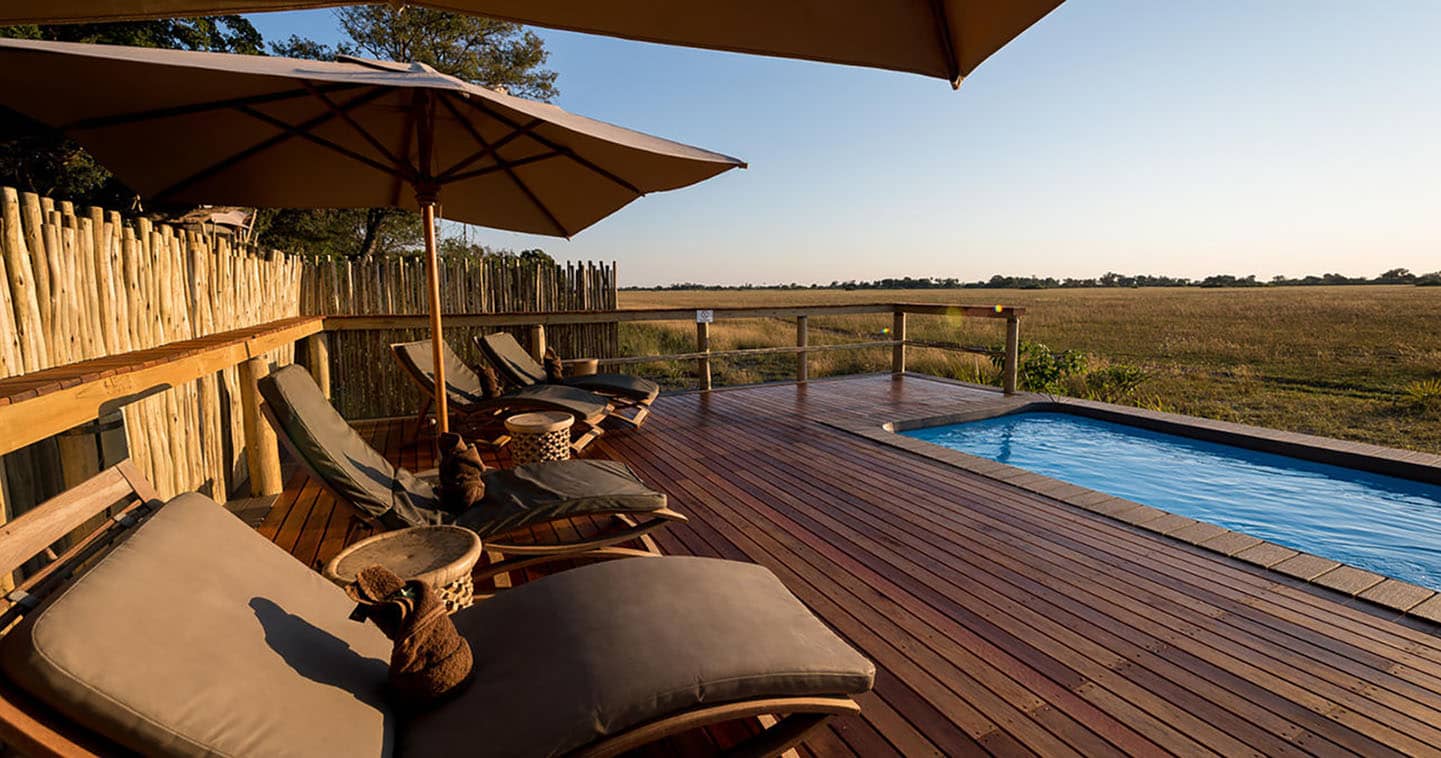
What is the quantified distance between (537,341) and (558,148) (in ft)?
8.89

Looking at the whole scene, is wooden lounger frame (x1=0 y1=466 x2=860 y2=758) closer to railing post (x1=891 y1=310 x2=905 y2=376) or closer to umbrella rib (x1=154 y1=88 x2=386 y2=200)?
umbrella rib (x1=154 y1=88 x2=386 y2=200)

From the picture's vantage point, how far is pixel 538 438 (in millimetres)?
3898

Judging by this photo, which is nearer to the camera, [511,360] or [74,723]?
[74,723]

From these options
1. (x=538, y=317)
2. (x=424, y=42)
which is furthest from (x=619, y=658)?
(x=424, y=42)

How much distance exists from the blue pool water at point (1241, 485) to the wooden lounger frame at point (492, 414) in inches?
117

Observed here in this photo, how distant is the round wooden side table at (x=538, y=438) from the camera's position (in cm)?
389

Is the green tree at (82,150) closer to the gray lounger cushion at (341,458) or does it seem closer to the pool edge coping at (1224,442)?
the gray lounger cushion at (341,458)

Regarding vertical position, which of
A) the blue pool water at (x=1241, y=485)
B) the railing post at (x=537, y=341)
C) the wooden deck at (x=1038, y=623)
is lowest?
the blue pool water at (x=1241, y=485)

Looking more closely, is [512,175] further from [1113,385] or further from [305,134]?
[1113,385]

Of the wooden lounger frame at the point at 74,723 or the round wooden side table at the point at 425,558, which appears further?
the round wooden side table at the point at 425,558

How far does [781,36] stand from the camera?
172cm

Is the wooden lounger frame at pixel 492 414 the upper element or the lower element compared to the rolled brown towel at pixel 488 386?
lower

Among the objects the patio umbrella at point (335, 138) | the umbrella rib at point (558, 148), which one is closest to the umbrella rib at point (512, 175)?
the patio umbrella at point (335, 138)

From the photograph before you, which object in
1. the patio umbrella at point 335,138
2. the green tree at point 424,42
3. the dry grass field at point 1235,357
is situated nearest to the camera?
the patio umbrella at point 335,138
